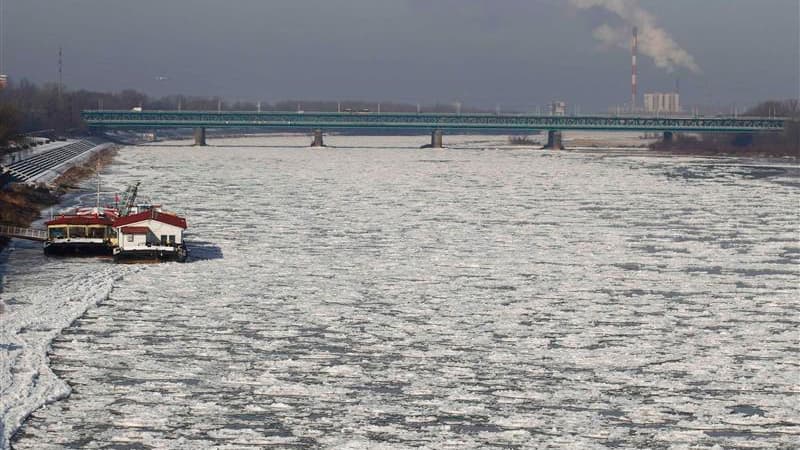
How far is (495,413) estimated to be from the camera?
1669 cm

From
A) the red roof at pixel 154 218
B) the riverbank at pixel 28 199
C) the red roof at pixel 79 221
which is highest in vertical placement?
the red roof at pixel 154 218

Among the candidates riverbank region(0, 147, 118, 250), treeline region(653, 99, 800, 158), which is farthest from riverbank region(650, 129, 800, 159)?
riverbank region(0, 147, 118, 250)

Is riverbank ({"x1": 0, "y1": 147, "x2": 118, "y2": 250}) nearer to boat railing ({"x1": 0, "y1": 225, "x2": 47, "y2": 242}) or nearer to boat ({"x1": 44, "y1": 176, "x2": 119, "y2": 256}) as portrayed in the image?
boat railing ({"x1": 0, "y1": 225, "x2": 47, "y2": 242})

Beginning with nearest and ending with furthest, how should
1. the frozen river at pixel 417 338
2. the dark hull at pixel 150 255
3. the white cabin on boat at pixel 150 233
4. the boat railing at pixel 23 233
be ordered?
the frozen river at pixel 417 338
the dark hull at pixel 150 255
the white cabin on boat at pixel 150 233
the boat railing at pixel 23 233

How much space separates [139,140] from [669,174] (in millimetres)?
108779

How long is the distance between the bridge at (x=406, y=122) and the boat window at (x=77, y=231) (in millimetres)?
115722

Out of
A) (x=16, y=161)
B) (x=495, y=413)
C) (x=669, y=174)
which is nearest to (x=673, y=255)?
(x=495, y=413)

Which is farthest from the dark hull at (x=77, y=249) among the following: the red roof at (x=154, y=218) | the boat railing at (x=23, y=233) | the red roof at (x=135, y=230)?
the boat railing at (x=23, y=233)

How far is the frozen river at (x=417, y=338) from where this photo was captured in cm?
1606

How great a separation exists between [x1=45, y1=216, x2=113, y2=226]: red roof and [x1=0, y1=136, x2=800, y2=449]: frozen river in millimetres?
1506

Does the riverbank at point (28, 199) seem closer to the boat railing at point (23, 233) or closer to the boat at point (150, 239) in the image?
the boat railing at point (23, 233)

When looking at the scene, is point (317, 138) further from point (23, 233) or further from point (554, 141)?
point (23, 233)

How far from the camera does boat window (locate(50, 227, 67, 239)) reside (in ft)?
113

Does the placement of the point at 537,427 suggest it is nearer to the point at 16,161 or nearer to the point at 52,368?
the point at 52,368
